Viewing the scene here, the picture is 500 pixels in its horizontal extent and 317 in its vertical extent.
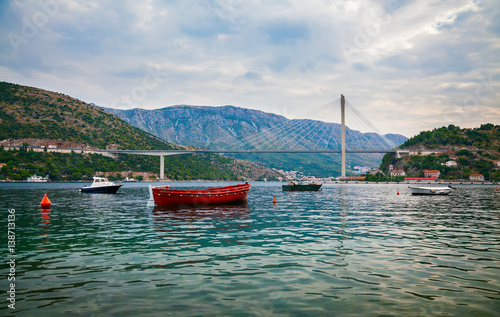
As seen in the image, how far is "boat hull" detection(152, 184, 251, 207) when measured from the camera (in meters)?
34.9

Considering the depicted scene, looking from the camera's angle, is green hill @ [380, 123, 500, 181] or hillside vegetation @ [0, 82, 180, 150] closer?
hillside vegetation @ [0, 82, 180, 150]

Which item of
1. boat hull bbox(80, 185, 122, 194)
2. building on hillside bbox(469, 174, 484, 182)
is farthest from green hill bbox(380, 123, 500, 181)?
boat hull bbox(80, 185, 122, 194)

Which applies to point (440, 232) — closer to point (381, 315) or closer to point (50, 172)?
point (381, 315)

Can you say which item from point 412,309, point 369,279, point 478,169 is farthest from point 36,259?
point 478,169

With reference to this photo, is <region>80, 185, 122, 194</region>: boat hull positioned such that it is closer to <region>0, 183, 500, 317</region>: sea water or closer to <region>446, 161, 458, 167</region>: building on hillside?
Answer: <region>0, 183, 500, 317</region>: sea water

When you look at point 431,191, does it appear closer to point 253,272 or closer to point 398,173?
point 253,272

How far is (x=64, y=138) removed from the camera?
Result: 14950 centimetres

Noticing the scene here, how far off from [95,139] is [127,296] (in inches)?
6821

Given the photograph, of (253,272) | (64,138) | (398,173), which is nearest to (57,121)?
(64,138)

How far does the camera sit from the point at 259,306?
Answer: 310 inches

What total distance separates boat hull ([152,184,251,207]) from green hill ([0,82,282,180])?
4718 inches

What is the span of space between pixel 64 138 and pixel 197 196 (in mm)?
137430

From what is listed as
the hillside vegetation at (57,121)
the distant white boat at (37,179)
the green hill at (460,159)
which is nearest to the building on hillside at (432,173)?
the green hill at (460,159)

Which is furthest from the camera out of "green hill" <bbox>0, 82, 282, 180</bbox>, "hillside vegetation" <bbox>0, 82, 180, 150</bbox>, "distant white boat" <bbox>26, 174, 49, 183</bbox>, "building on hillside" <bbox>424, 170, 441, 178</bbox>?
"building on hillside" <bbox>424, 170, 441, 178</bbox>
